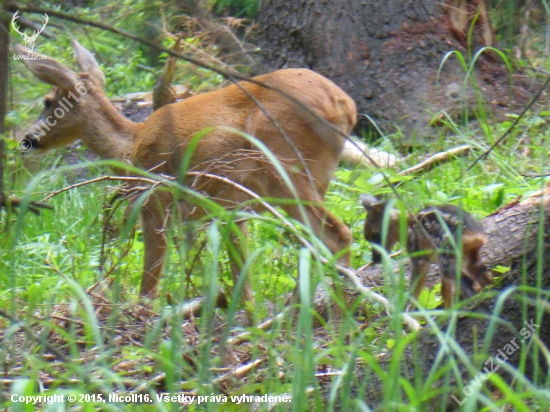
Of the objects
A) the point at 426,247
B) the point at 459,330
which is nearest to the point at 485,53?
the point at 426,247

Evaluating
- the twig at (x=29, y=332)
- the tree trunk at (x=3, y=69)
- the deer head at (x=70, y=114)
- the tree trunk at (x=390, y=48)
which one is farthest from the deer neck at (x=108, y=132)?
the twig at (x=29, y=332)

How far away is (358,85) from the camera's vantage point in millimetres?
8367

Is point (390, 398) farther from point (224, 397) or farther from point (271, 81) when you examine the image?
point (271, 81)

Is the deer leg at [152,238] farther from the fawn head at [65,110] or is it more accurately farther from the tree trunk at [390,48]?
the tree trunk at [390,48]

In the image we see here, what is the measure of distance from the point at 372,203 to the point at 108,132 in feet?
8.37

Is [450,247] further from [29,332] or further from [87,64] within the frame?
[87,64]

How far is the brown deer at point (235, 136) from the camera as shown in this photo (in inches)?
220

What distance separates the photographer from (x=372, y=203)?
476 centimetres

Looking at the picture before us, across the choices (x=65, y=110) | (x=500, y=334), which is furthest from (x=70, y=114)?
(x=500, y=334)

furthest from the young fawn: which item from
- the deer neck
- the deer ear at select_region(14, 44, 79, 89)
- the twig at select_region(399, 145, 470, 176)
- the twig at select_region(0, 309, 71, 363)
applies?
the deer ear at select_region(14, 44, 79, 89)

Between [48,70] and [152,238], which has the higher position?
[48,70]

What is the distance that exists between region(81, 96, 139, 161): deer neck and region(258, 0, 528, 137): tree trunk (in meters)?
2.71

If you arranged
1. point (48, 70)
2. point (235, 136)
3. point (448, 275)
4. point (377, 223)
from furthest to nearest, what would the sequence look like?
point (48, 70) < point (235, 136) < point (377, 223) < point (448, 275)

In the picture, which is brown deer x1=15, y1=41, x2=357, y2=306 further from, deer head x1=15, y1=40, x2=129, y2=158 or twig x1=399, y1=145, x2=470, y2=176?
twig x1=399, y1=145, x2=470, y2=176
